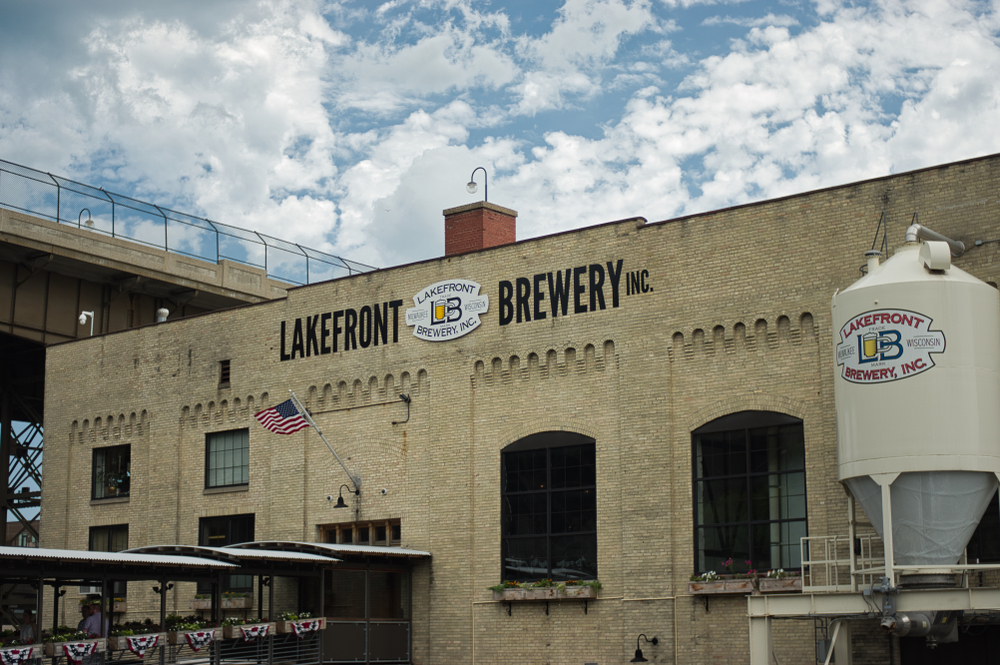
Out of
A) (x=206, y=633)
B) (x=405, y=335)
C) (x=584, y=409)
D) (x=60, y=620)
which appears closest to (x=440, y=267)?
(x=405, y=335)

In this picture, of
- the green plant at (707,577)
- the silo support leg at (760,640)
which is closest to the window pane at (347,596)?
the green plant at (707,577)

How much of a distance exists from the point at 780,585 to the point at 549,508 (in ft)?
19.0

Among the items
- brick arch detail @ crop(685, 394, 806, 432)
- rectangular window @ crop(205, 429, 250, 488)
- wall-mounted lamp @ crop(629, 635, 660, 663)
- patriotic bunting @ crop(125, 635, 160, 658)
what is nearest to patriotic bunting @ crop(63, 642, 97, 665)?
patriotic bunting @ crop(125, 635, 160, 658)

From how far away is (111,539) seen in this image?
3506 centimetres

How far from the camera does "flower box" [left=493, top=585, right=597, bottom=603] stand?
82.7ft

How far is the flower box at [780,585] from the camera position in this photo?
74.3 feet

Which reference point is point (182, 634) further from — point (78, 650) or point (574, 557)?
point (574, 557)

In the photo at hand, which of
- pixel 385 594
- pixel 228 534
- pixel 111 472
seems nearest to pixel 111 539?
pixel 111 472

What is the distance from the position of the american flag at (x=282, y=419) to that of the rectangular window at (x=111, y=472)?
25.5 ft

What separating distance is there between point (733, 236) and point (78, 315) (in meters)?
24.6

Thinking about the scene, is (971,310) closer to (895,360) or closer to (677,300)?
(895,360)

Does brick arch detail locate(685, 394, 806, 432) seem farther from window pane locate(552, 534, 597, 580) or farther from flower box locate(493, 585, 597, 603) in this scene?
flower box locate(493, 585, 597, 603)

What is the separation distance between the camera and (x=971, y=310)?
1891cm

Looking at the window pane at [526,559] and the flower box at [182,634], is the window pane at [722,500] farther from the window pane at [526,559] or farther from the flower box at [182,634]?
the flower box at [182,634]
